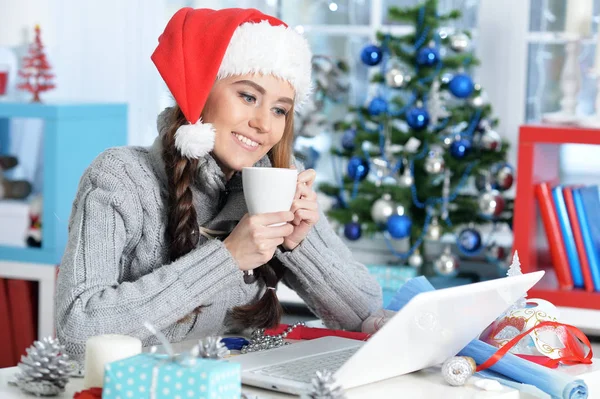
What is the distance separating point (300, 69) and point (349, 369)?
0.74m

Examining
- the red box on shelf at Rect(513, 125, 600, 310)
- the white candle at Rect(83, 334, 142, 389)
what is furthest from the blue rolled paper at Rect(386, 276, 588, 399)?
the red box on shelf at Rect(513, 125, 600, 310)

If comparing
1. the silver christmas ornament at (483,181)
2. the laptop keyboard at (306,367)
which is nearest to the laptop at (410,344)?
the laptop keyboard at (306,367)

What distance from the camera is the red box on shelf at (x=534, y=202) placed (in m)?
2.75

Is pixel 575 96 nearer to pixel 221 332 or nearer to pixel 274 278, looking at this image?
pixel 274 278

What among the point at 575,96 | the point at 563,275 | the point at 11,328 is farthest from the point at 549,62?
the point at 11,328

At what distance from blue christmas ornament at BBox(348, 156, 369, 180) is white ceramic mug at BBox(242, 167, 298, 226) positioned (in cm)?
160

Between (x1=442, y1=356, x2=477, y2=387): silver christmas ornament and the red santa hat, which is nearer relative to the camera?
(x1=442, y1=356, x2=477, y2=387): silver christmas ornament

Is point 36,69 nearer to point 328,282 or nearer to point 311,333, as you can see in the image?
point 328,282

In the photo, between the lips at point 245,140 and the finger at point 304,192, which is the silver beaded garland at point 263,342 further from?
the lips at point 245,140

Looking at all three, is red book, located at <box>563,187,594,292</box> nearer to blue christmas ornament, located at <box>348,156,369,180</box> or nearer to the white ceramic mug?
blue christmas ornament, located at <box>348,156,369,180</box>

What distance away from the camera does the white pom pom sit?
5.45 ft

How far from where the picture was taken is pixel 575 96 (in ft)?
9.95

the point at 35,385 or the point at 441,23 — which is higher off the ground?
the point at 441,23

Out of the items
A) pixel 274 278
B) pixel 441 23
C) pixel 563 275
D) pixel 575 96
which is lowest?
pixel 563 275
